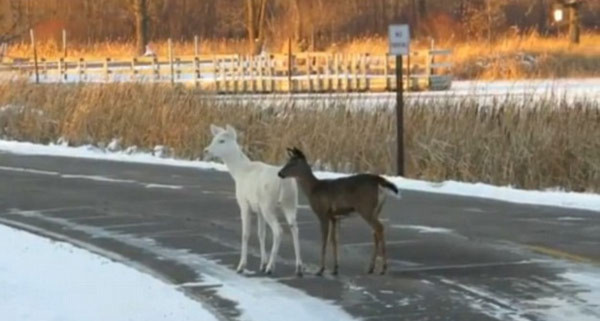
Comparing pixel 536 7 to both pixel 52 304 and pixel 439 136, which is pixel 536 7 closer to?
pixel 439 136

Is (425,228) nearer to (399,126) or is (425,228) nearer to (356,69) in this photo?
(399,126)

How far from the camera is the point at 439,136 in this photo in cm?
1848

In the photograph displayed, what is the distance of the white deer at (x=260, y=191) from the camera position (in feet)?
32.1

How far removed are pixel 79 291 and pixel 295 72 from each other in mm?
35068

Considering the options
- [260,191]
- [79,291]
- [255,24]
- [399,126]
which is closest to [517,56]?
[255,24]

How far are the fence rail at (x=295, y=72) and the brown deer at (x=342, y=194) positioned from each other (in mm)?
28128

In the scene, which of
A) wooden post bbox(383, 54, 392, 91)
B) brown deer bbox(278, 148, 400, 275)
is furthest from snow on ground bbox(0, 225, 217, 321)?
wooden post bbox(383, 54, 392, 91)

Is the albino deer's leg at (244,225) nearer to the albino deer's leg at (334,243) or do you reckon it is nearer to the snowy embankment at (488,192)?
Answer: the albino deer's leg at (334,243)

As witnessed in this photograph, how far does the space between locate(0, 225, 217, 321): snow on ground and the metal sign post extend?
23.8 feet

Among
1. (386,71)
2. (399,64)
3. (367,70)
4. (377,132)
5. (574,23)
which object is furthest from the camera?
(574,23)

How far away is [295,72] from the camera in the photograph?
145ft

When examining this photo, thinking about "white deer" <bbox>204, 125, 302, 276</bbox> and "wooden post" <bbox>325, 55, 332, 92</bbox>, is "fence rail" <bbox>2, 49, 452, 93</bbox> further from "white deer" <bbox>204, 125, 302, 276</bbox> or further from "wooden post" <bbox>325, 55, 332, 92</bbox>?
"white deer" <bbox>204, 125, 302, 276</bbox>

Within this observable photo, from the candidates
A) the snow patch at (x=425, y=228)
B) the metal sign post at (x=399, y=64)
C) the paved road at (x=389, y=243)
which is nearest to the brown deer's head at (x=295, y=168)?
the paved road at (x=389, y=243)

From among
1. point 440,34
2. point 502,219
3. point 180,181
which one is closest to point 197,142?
point 180,181
